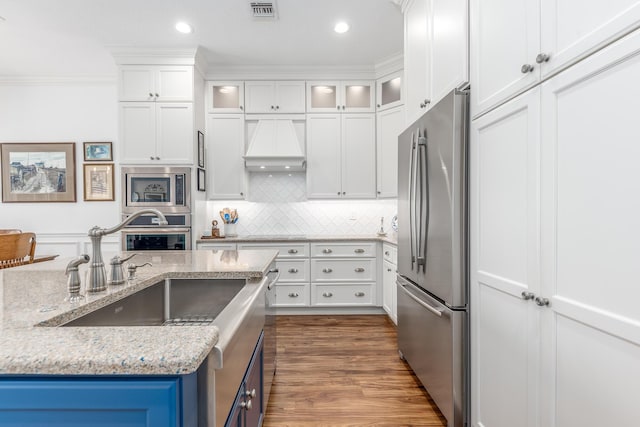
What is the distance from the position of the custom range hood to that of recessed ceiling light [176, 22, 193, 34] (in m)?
1.15

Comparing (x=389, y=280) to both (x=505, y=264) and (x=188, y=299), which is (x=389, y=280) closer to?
(x=505, y=264)

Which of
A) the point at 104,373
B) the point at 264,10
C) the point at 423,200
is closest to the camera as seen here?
the point at 104,373

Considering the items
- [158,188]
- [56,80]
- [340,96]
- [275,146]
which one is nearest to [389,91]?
[340,96]

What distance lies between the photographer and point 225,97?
3861 millimetres

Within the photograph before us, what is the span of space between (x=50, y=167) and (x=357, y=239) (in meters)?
4.05

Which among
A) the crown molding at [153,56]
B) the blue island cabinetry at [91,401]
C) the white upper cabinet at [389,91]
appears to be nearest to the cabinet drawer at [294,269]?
the white upper cabinet at [389,91]

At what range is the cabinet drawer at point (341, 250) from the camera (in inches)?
143

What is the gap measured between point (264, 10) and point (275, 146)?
4.64 feet

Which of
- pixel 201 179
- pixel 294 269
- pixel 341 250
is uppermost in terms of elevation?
pixel 201 179

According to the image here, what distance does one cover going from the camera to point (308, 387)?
2.20 m

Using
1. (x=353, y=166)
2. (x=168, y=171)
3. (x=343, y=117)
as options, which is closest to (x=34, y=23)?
(x=168, y=171)

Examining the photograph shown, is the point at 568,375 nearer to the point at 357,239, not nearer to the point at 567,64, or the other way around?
the point at 567,64

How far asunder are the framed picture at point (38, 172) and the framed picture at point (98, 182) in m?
0.17

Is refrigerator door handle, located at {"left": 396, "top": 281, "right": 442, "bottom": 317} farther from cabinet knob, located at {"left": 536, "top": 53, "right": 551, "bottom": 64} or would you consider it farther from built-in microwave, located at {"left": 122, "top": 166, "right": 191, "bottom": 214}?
built-in microwave, located at {"left": 122, "top": 166, "right": 191, "bottom": 214}
